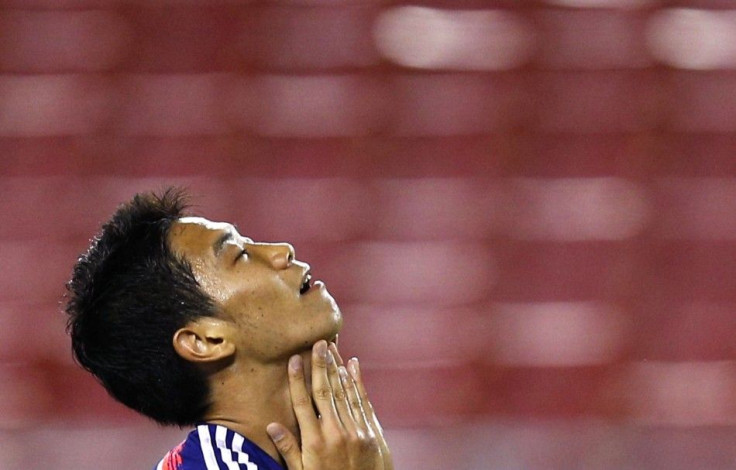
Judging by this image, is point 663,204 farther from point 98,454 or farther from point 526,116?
point 98,454

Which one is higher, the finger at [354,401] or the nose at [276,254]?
the nose at [276,254]

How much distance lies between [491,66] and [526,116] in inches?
3.8

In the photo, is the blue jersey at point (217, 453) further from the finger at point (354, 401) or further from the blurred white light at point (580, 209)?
the blurred white light at point (580, 209)

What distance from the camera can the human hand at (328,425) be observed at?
1036mm

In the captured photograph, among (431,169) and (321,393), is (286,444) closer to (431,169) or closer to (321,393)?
(321,393)

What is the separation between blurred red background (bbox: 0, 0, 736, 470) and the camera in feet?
6.67

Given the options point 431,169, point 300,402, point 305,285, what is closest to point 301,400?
point 300,402

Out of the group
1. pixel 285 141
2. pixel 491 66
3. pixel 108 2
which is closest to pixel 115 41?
pixel 108 2

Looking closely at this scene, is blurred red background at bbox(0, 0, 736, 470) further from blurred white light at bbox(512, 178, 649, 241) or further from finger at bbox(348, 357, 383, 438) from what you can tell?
finger at bbox(348, 357, 383, 438)

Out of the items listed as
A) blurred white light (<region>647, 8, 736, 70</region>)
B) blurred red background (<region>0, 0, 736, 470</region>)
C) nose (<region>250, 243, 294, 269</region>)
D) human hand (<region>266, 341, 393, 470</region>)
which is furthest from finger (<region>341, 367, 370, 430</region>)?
blurred white light (<region>647, 8, 736, 70</region>)

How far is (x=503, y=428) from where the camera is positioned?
198 cm

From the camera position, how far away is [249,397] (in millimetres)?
1096

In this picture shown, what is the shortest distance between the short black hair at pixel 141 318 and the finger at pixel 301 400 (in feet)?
0.26

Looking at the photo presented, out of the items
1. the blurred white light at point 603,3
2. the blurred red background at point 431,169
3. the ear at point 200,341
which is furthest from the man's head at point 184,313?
the blurred white light at point 603,3
